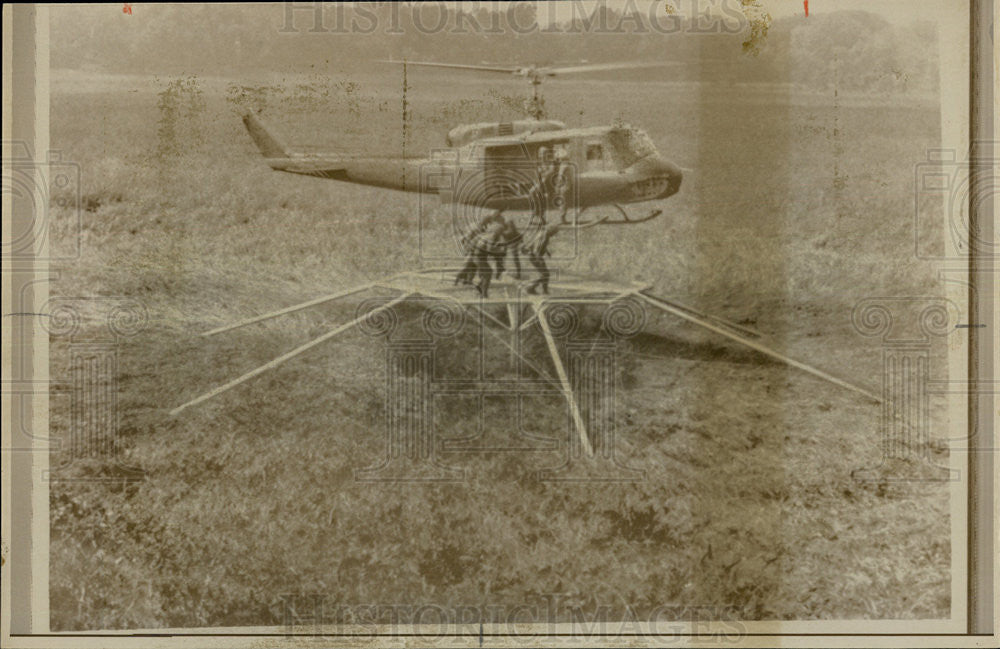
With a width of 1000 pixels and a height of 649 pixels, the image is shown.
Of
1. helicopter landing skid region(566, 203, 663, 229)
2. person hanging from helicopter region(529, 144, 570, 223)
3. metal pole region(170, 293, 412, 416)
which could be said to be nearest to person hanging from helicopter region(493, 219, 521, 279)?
person hanging from helicopter region(529, 144, 570, 223)

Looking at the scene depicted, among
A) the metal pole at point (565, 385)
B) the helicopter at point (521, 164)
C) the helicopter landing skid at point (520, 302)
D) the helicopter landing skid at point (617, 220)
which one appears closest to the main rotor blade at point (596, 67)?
the helicopter at point (521, 164)

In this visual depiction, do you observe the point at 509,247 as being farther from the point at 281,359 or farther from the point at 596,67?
the point at 281,359

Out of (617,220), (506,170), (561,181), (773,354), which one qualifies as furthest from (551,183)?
(773,354)

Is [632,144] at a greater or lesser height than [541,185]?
greater

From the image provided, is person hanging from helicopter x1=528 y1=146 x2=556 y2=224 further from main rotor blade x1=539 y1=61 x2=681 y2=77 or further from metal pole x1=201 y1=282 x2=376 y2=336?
metal pole x1=201 y1=282 x2=376 y2=336

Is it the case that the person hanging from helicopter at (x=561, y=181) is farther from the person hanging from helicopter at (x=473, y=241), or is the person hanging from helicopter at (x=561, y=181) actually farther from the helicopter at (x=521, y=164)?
the person hanging from helicopter at (x=473, y=241)

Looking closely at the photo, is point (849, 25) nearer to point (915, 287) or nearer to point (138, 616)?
point (915, 287)

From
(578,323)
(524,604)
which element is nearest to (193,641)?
(524,604)
